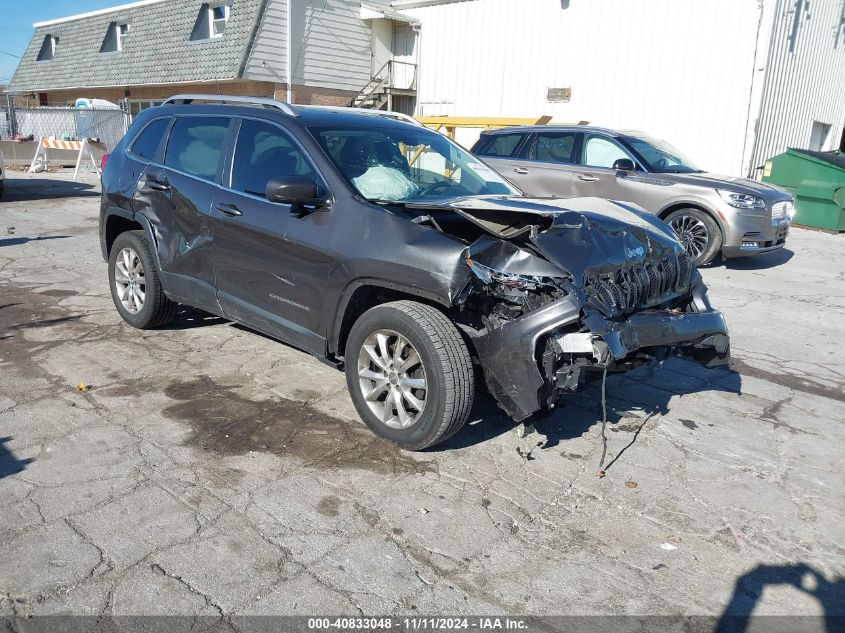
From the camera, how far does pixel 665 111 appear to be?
15914 millimetres

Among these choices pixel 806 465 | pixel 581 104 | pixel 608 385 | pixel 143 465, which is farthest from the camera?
pixel 581 104

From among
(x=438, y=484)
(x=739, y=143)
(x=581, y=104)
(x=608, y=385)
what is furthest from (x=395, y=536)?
(x=581, y=104)

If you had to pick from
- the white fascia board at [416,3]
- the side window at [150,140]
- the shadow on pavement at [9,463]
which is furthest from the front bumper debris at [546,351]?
the white fascia board at [416,3]

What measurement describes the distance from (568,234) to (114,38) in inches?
1099

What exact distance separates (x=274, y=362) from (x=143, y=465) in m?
1.70

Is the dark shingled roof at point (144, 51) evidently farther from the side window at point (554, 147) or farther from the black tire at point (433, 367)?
the black tire at point (433, 367)

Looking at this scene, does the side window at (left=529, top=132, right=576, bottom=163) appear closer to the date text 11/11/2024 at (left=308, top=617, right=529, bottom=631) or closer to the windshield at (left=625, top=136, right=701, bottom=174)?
the windshield at (left=625, top=136, right=701, bottom=174)

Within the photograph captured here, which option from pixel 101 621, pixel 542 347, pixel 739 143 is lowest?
pixel 101 621

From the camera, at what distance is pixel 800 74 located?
16781 mm

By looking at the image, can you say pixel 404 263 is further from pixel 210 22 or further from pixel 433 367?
pixel 210 22

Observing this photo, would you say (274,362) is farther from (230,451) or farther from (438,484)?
(438,484)

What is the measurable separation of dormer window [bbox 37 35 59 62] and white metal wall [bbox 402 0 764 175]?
18018 millimetres

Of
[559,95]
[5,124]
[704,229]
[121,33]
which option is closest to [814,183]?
[704,229]

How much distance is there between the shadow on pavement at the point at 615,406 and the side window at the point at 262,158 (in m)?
1.87
